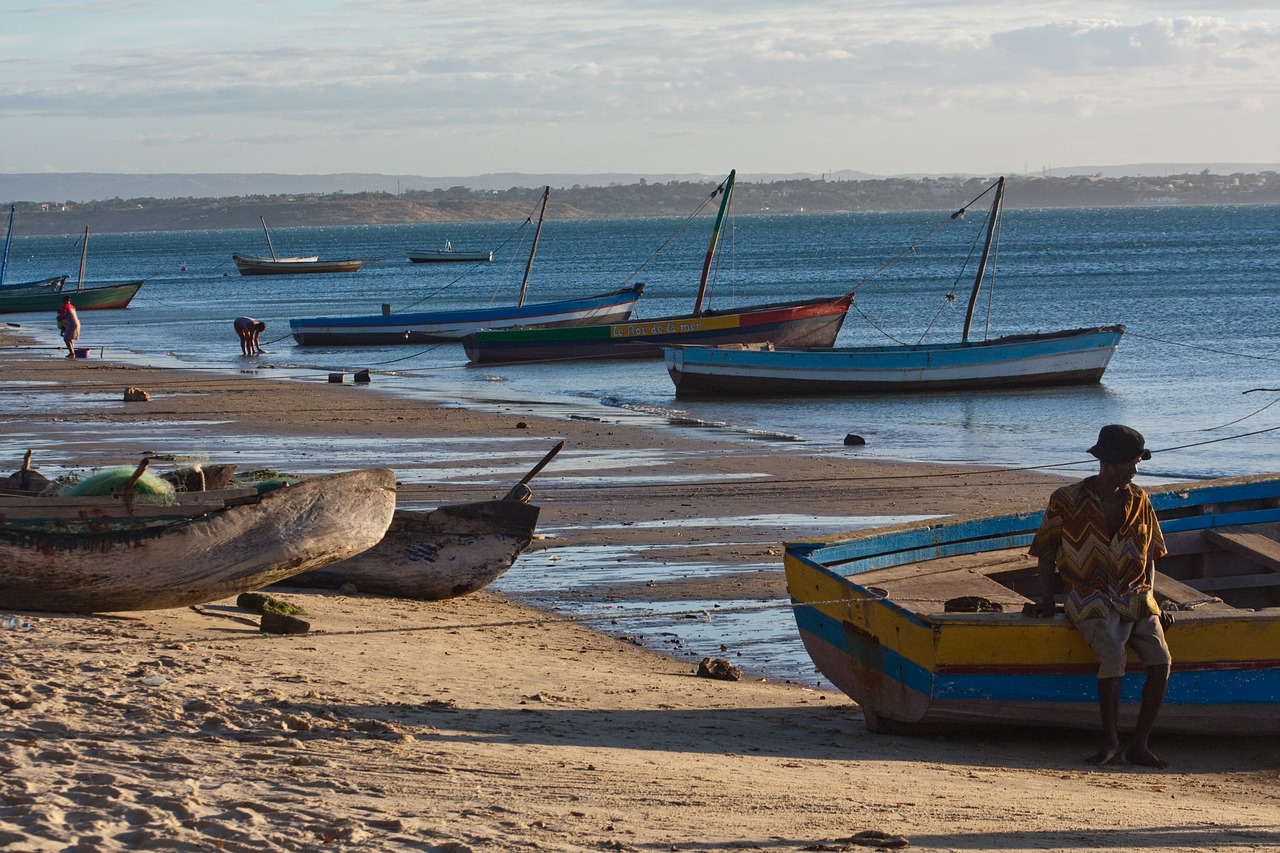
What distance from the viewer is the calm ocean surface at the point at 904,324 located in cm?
2106

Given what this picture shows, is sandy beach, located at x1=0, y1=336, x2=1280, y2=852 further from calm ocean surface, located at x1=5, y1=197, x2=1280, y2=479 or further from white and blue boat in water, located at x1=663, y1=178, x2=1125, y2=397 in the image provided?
white and blue boat in water, located at x1=663, y1=178, x2=1125, y2=397

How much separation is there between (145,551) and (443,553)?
7.60 ft

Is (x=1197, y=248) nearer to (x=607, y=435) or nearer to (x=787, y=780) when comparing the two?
(x=607, y=435)

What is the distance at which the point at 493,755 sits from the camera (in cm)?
571

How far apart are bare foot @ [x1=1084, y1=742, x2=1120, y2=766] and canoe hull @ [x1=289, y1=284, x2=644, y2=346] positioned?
3027cm

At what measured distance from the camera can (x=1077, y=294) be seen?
56.0 m

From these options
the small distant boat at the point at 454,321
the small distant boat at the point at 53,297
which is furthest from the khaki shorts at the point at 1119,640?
the small distant boat at the point at 53,297

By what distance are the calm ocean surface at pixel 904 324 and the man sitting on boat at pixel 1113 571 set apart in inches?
413

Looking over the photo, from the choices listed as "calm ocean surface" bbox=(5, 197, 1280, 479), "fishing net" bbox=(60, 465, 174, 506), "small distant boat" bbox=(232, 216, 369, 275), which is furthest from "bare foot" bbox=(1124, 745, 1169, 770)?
"small distant boat" bbox=(232, 216, 369, 275)

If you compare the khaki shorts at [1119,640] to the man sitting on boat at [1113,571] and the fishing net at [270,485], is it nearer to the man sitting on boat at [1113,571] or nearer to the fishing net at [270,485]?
the man sitting on boat at [1113,571]

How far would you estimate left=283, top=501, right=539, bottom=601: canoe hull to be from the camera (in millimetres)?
9484

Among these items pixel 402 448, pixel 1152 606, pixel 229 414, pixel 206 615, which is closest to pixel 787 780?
pixel 1152 606

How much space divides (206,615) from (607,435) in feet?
36.3

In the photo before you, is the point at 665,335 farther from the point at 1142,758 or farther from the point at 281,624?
the point at 1142,758
